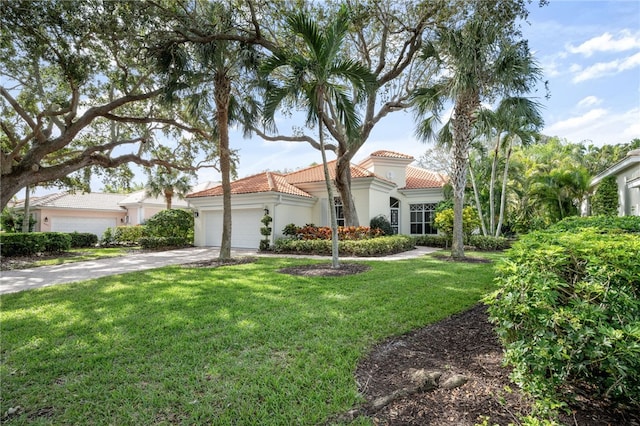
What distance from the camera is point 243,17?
447 inches

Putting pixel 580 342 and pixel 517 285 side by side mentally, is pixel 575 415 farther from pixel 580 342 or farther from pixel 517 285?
pixel 517 285

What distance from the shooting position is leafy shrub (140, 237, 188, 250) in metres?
18.8

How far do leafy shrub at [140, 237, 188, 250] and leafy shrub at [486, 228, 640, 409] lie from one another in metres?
19.8

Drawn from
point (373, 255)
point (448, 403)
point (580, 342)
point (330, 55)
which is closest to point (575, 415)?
point (580, 342)

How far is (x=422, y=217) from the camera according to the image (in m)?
21.6

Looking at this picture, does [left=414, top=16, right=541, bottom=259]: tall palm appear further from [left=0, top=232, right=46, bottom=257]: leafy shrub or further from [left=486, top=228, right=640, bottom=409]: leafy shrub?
[left=0, top=232, right=46, bottom=257]: leafy shrub

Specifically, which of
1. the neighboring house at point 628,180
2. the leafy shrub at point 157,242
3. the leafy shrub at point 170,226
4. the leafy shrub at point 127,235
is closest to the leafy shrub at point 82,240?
the leafy shrub at point 127,235

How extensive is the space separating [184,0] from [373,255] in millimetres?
12163

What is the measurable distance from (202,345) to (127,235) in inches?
916

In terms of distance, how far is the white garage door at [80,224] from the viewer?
27561mm

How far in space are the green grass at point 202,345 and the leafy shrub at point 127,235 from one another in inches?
682

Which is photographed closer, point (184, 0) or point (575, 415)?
point (575, 415)

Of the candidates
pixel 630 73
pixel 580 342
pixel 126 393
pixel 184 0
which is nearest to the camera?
pixel 580 342

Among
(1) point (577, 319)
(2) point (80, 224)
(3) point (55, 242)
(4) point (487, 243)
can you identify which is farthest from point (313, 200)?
(2) point (80, 224)
